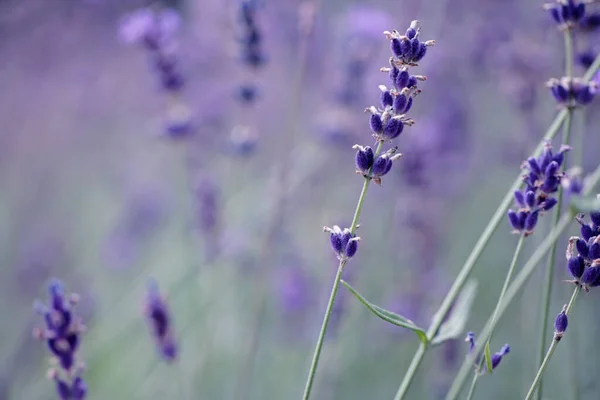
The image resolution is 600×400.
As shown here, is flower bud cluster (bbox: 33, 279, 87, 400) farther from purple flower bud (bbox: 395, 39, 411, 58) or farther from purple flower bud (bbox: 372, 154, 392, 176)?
purple flower bud (bbox: 395, 39, 411, 58)

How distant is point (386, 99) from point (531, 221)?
353 millimetres

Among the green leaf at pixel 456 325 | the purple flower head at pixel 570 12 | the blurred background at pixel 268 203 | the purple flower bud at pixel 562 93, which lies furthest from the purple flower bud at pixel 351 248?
the blurred background at pixel 268 203

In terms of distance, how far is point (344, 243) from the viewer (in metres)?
1.09

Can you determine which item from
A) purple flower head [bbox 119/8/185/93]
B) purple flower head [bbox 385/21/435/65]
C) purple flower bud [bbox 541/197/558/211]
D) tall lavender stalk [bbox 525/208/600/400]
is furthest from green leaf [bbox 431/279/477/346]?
purple flower head [bbox 119/8/185/93]

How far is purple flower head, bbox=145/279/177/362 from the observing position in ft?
5.39

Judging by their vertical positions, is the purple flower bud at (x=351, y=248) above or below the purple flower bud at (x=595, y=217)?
above

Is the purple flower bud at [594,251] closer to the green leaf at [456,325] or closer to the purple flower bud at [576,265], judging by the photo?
the purple flower bud at [576,265]

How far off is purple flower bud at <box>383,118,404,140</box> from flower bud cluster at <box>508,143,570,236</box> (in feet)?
0.83

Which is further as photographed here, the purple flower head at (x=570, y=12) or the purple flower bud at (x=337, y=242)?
the purple flower head at (x=570, y=12)

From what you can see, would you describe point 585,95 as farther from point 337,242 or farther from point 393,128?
point 337,242

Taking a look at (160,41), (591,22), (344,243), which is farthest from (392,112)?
(160,41)

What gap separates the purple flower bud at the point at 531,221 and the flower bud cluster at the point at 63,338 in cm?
92

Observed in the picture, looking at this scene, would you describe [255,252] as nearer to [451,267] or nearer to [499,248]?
[451,267]

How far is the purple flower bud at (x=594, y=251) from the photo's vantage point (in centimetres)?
107
